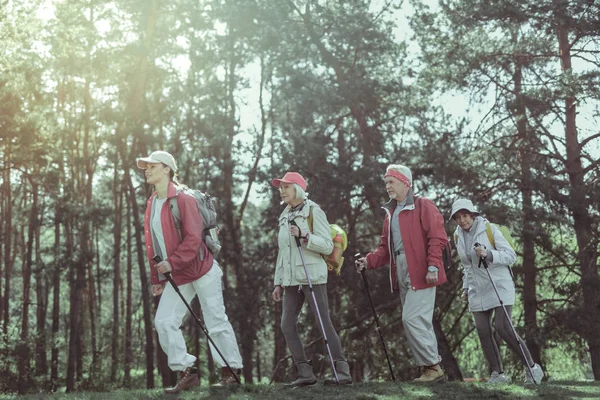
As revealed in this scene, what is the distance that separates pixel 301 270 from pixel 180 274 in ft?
3.67

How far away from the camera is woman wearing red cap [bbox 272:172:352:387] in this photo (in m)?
7.10

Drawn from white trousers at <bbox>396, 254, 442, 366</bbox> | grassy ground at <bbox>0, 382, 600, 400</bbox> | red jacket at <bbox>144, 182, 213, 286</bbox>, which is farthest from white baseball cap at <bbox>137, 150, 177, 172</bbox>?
white trousers at <bbox>396, 254, 442, 366</bbox>

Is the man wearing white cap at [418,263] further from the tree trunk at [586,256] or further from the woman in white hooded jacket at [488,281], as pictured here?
the tree trunk at [586,256]

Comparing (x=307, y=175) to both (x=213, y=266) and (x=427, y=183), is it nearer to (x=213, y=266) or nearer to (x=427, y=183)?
(x=427, y=183)

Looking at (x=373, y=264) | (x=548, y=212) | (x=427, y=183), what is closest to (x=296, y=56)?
(x=427, y=183)

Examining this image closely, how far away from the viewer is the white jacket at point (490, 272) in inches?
306

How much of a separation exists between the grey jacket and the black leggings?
190cm

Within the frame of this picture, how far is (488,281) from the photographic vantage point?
7887mm

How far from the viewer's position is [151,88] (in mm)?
25281

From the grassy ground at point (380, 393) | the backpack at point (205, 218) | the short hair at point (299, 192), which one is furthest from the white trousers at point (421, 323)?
the backpack at point (205, 218)

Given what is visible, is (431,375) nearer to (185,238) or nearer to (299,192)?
(299,192)

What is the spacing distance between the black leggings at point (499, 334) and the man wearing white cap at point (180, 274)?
262 centimetres

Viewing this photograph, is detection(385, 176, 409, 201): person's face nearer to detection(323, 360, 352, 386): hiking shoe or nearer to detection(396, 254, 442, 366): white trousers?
detection(396, 254, 442, 366): white trousers

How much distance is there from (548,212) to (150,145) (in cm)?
1359
